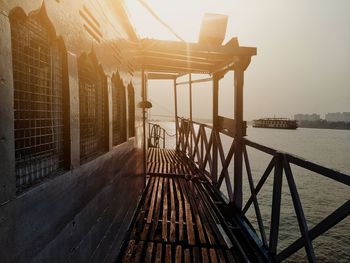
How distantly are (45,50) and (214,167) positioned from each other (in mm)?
5867

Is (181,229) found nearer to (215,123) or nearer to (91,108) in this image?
(91,108)

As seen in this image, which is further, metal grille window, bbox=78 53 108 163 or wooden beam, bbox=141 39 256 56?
wooden beam, bbox=141 39 256 56

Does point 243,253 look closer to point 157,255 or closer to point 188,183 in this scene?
point 157,255

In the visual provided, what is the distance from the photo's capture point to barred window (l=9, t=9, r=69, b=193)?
71.9 inches

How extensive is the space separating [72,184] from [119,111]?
3141 millimetres

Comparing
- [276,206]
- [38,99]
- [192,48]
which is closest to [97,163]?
[38,99]

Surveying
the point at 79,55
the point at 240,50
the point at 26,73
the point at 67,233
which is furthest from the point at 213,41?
the point at 67,233

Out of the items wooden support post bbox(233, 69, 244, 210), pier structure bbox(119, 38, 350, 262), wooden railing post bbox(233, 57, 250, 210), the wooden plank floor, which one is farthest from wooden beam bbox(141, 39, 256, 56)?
the wooden plank floor

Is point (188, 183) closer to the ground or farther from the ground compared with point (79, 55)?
closer to the ground

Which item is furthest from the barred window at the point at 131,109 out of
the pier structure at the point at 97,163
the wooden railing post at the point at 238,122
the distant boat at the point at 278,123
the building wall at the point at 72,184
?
the distant boat at the point at 278,123

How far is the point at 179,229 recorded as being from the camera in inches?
176

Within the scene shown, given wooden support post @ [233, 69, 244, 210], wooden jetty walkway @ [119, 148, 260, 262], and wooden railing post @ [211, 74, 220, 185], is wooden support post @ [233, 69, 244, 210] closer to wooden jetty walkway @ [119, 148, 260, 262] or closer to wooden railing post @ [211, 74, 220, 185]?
wooden jetty walkway @ [119, 148, 260, 262]

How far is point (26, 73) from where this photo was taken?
195 centimetres

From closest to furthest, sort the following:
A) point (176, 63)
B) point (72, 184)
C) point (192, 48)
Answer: point (72, 184), point (192, 48), point (176, 63)
